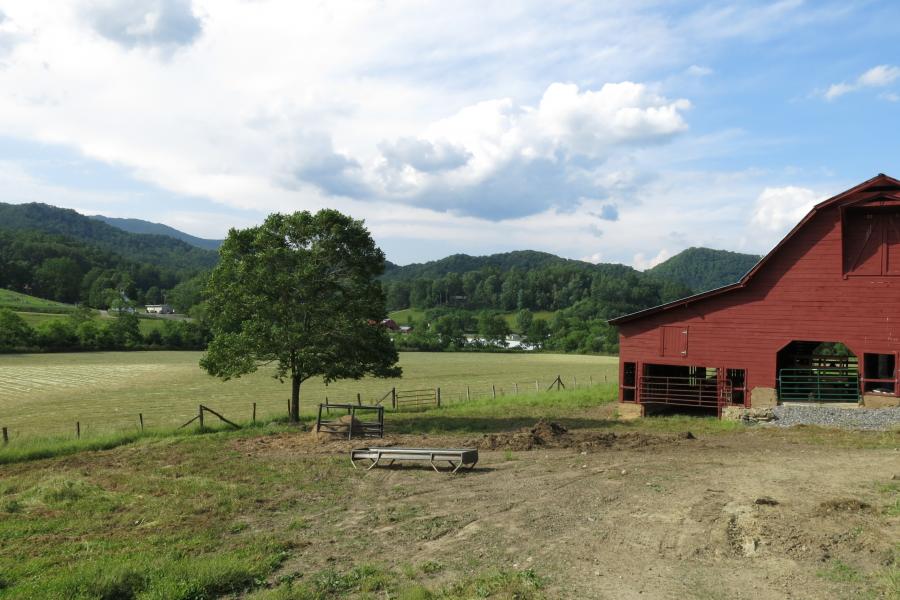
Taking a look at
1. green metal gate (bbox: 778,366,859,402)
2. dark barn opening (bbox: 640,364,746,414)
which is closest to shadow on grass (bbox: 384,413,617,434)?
dark barn opening (bbox: 640,364,746,414)

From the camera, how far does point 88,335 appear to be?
92.9 m

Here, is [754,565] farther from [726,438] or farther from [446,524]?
[726,438]

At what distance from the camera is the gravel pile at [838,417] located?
73.6 ft

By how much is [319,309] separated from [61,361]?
198 ft

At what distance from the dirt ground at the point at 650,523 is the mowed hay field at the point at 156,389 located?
1759 centimetres

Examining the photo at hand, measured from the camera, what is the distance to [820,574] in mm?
8492

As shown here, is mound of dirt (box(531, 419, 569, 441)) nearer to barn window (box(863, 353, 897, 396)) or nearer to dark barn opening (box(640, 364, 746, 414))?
dark barn opening (box(640, 364, 746, 414))

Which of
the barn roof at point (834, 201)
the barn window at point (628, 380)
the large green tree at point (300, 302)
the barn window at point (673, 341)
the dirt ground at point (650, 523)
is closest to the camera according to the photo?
the dirt ground at point (650, 523)

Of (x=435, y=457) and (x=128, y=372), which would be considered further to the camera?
(x=128, y=372)

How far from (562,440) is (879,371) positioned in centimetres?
1526

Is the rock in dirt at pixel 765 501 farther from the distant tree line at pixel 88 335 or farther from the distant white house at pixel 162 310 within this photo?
the distant white house at pixel 162 310

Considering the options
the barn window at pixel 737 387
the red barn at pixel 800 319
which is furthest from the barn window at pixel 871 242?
the barn window at pixel 737 387

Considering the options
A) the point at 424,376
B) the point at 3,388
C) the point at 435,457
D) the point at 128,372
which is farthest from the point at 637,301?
the point at 435,457

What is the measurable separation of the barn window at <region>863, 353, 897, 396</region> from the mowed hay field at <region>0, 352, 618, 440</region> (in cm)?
2006
